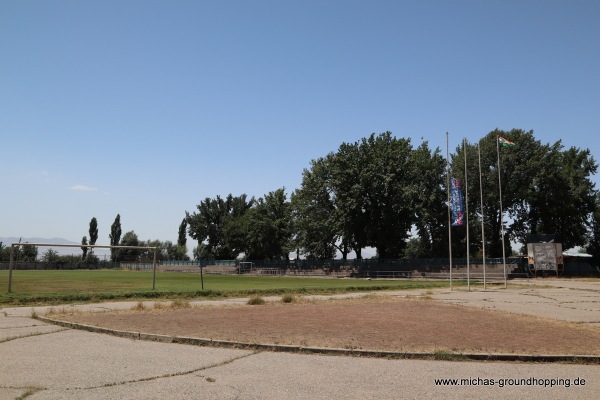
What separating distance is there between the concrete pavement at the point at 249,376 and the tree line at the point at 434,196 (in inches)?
2304

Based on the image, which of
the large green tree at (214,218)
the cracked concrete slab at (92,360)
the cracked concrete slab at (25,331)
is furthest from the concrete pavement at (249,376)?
the large green tree at (214,218)

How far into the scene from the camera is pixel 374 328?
13.6 meters

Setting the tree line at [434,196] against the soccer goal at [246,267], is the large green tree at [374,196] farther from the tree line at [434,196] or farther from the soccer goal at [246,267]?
the soccer goal at [246,267]

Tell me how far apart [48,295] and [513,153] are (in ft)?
209

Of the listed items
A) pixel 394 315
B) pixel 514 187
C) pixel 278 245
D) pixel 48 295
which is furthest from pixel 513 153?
pixel 48 295

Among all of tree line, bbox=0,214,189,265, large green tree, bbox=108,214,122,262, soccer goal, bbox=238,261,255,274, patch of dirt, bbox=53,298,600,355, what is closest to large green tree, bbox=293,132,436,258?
soccer goal, bbox=238,261,255,274

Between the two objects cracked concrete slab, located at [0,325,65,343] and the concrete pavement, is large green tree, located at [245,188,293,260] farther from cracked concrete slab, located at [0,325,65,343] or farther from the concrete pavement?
the concrete pavement

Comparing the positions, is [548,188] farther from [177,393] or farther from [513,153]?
[177,393]

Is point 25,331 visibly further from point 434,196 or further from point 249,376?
point 434,196

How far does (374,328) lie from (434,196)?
62678mm

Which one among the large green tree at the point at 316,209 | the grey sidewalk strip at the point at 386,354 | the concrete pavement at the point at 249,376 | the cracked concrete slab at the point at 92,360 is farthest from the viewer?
the large green tree at the point at 316,209

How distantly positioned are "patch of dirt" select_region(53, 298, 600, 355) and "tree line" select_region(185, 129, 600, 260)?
5083cm

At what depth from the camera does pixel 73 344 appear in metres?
10.8

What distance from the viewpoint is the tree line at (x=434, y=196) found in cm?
6862
